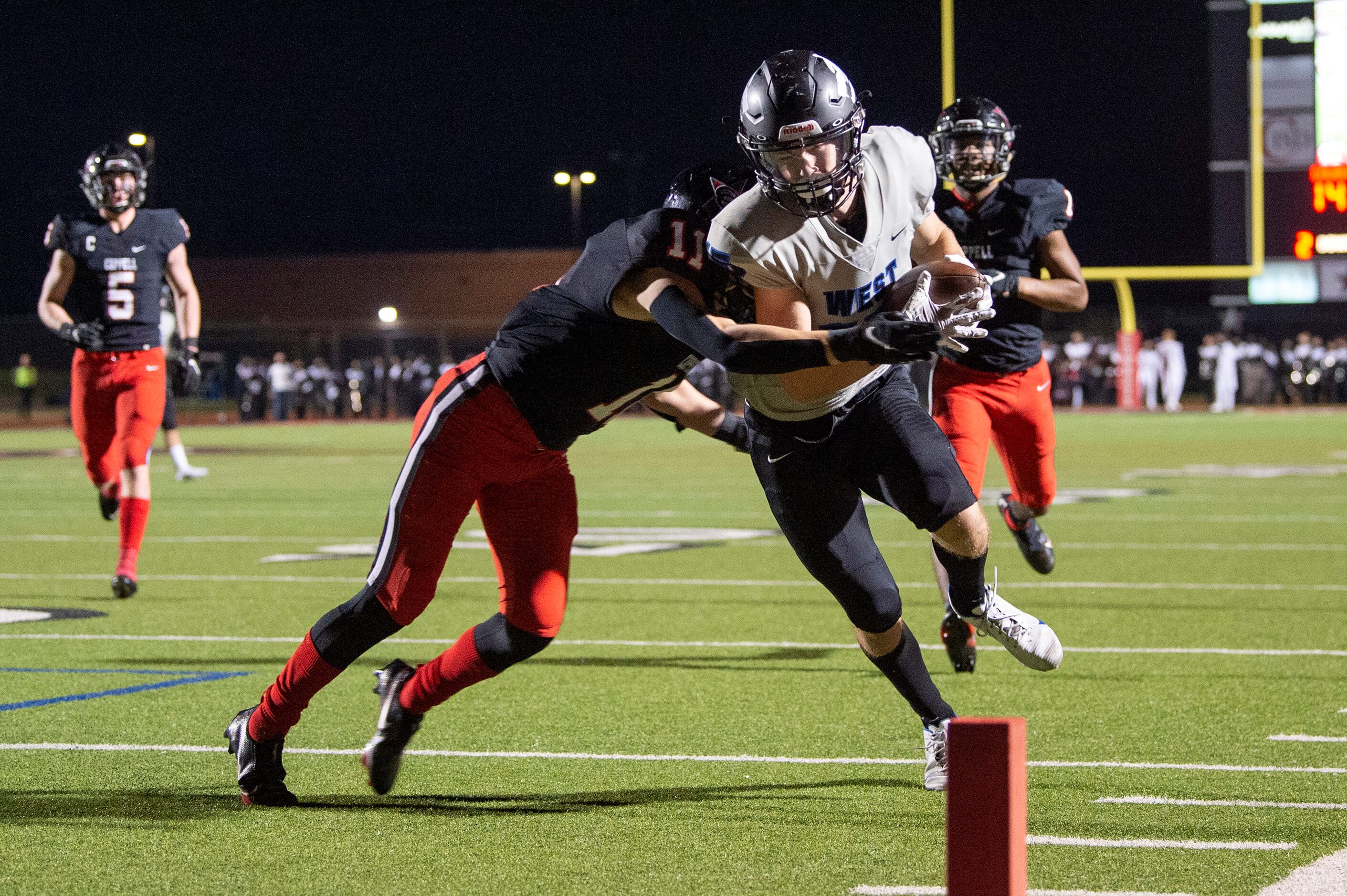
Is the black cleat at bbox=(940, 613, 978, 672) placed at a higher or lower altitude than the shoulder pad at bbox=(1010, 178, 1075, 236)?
lower

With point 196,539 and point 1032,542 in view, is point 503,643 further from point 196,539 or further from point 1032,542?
point 196,539

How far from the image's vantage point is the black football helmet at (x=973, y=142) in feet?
21.2

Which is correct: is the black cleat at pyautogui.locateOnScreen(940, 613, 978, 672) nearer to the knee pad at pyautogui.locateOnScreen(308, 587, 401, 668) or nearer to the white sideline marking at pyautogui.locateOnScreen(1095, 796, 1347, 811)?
the white sideline marking at pyautogui.locateOnScreen(1095, 796, 1347, 811)

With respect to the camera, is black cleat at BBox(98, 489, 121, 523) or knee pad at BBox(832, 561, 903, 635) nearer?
knee pad at BBox(832, 561, 903, 635)

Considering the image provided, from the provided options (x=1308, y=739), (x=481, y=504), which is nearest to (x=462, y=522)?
(x=481, y=504)

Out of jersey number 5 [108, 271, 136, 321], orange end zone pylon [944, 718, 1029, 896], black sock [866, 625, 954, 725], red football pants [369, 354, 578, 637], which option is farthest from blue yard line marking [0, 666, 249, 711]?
orange end zone pylon [944, 718, 1029, 896]

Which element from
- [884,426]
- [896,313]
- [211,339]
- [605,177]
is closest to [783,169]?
[896,313]

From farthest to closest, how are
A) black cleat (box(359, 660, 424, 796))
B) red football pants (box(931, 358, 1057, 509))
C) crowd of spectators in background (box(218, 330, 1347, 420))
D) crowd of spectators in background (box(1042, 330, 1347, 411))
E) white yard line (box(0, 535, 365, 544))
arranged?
crowd of spectators in background (box(218, 330, 1347, 420))
crowd of spectators in background (box(1042, 330, 1347, 411))
white yard line (box(0, 535, 365, 544))
red football pants (box(931, 358, 1057, 509))
black cleat (box(359, 660, 424, 796))

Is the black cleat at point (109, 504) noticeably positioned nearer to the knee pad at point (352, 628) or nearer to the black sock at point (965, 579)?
the knee pad at point (352, 628)

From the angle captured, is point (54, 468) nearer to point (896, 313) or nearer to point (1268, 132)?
point (896, 313)

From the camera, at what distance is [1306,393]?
3834 cm

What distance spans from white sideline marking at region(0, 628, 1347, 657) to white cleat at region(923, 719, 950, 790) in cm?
A: 220

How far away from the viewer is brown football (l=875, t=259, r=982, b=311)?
3957 millimetres

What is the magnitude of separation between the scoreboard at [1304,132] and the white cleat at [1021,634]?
27.2m
